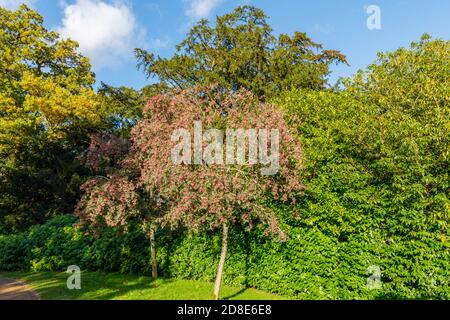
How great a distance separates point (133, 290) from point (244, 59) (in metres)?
18.7

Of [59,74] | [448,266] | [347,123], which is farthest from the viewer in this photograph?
[59,74]

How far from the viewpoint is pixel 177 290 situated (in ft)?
35.2

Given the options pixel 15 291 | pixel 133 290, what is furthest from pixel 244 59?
pixel 15 291

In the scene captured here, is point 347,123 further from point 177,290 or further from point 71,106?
point 71,106

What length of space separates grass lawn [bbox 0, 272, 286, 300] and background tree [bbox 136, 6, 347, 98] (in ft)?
50.7

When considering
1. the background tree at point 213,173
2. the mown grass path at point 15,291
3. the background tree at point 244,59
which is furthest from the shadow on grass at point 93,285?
the background tree at point 244,59

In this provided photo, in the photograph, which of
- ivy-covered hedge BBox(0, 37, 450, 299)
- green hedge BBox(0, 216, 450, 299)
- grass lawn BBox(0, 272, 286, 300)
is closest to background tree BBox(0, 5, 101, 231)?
green hedge BBox(0, 216, 450, 299)

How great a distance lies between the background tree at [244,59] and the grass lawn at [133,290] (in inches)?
608

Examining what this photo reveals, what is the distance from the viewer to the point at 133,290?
35.9 ft

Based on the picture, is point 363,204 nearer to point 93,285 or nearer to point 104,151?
point 104,151

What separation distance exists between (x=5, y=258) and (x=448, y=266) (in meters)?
19.4

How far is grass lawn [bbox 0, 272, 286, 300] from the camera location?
9.98 meters

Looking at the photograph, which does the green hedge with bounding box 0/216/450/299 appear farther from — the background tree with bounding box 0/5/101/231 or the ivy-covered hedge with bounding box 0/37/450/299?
the background tree with bounding box 0/5/101/231

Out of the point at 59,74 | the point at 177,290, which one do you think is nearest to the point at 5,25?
the point at 59,74
